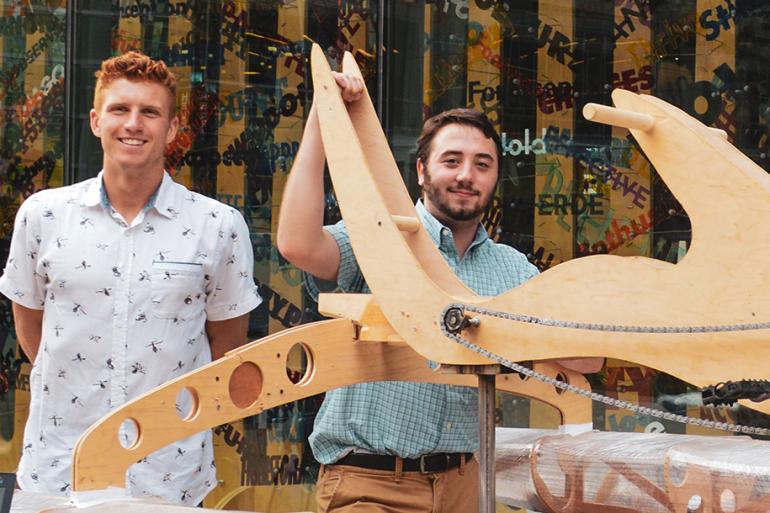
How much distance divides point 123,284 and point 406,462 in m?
0.86

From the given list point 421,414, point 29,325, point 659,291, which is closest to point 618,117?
point 659,291

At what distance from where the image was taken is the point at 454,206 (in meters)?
2.99

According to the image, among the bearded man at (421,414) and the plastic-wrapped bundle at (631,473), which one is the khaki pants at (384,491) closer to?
the bearded man at (421,414)

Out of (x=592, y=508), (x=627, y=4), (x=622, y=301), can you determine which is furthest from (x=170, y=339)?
(x=627, y=4)

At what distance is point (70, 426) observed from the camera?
330 cm

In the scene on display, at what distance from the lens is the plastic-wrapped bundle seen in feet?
7.82

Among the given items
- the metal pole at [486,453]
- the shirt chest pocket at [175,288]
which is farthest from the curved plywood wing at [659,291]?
the shirt chest pocket at [175,288]

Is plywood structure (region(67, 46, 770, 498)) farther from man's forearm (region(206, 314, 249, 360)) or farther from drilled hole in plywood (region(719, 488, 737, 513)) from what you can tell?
man's forearm (region(206, 314, 249, 360))

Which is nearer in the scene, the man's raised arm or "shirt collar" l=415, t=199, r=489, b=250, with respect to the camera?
the man's raised arm

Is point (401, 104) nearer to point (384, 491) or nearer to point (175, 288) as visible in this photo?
point (175, 288)

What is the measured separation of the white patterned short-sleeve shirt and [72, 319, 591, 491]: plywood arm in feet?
2.03

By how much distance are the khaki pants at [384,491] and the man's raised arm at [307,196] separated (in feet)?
1.68

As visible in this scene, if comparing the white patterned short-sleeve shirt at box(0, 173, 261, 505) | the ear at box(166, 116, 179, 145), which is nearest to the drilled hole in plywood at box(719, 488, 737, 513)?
the white patterned short-sleeve shirt at box(0, 173, 261, 505)

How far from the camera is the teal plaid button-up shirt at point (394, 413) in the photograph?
293 centimetres
